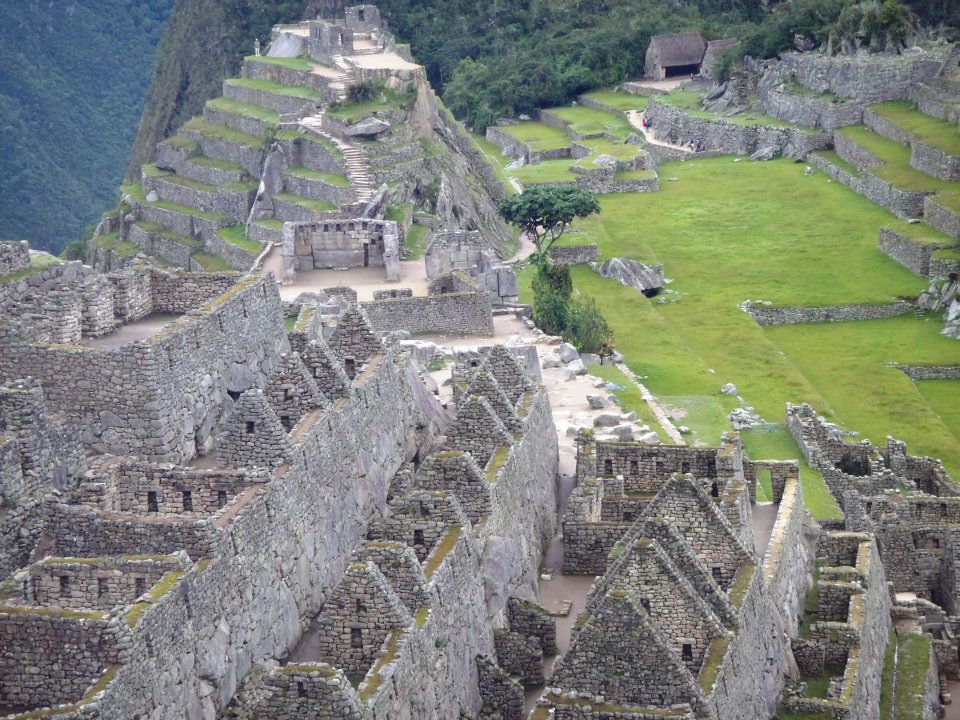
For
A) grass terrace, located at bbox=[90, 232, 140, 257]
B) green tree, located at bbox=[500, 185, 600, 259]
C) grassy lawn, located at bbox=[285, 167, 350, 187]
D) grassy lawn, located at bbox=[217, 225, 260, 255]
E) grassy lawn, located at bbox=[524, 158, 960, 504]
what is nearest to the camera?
grassy lawn, located at bbox=[524, 158, 960, 504]

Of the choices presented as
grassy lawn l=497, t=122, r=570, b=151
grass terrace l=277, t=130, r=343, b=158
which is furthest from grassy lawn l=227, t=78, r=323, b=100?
grassy lawn l=497, t=122, r=570, b=151

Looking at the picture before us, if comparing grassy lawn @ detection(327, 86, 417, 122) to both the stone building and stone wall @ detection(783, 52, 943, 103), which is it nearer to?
stone wall @ detection(783, 52, 943, 103)

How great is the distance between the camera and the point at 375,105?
76500 mm

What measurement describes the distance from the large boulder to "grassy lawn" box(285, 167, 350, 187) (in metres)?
8.75

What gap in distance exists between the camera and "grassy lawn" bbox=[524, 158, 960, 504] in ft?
181

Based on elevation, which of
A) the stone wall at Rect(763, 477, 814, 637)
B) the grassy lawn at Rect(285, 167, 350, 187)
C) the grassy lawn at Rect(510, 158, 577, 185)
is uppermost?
the stone wall at Rect(763, 477, 814, 637)

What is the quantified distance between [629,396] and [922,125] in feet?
157

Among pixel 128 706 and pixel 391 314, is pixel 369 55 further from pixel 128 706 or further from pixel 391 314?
pixel 128 706

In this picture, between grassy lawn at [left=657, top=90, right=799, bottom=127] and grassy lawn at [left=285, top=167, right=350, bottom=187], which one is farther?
grassy lawn at [left=657, top=90, right=799, bottom=127]

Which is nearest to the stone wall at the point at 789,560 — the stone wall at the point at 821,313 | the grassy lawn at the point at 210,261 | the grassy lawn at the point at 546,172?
the stone wall at the point at 821,313

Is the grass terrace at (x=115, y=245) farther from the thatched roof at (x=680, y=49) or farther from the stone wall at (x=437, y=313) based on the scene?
the thatched roof at (x=680, y=49)

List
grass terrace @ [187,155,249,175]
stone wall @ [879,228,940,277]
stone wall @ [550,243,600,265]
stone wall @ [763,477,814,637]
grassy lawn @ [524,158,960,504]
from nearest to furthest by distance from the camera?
stone wall @ [763,477,814,637], grassy lawn @ [524,158,960,504], stone wall @ [550,243,600,265], stone wall @ [879,228,940,277], grass terrace @ [187,155,249,175]

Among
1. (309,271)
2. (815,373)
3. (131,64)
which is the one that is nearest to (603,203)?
(815,373)

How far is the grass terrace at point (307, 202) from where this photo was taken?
225ft
